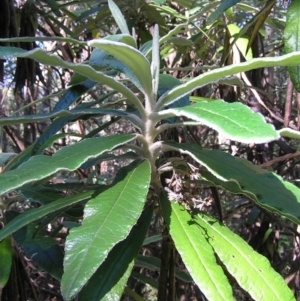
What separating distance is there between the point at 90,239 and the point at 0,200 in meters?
0.54

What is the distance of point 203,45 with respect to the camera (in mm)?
1657

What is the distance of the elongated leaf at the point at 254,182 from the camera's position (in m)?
0.68

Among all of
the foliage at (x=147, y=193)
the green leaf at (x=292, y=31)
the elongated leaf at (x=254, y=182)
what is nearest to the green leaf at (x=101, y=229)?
the foliage at (x=147, y=193)

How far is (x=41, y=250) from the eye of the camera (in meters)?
0.88

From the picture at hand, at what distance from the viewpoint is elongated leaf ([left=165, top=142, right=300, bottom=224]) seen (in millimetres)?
680

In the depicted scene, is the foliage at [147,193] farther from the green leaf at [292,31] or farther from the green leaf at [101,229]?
the green leaf at [292,31]

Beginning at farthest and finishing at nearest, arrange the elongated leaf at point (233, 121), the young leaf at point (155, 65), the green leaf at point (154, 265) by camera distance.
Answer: the green leaf at point (154, 265)
the young leaf at point (155, 65)
the elongated leaf at point (233, 121)

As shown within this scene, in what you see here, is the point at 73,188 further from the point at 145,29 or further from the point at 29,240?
the point at 145,29

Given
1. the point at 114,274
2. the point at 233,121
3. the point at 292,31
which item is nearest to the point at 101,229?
the point at 114,274

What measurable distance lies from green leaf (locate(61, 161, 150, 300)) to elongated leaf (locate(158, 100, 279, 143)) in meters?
0.14

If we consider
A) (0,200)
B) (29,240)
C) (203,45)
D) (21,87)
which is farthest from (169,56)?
(29,240)

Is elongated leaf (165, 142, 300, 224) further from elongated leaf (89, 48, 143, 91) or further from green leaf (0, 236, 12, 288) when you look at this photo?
green leaf (0, 236, 12, 288)

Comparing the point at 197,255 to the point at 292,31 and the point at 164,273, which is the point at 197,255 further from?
the point at 292,31

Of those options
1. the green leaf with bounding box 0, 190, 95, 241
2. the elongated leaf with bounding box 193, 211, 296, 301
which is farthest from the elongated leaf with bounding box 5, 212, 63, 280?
the elongated leaf with bounding box 193, 211, 296, 301
